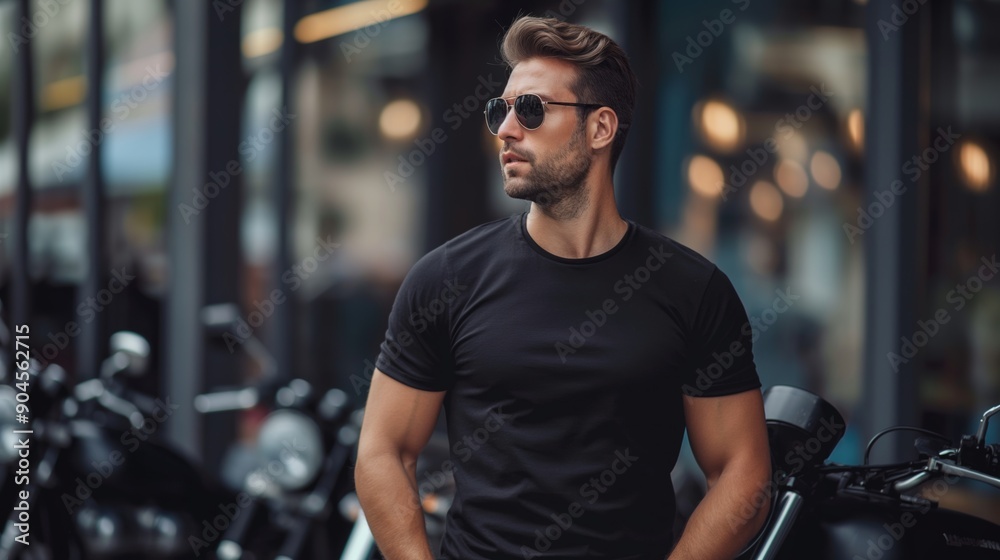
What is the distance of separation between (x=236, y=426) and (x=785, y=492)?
4.83 metres

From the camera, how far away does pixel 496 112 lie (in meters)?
2.30

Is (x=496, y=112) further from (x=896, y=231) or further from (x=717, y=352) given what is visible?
(x=896, y=231)

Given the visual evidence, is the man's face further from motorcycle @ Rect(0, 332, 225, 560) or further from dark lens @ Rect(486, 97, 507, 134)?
motorcycle @ Rect(0, 332, 225, 560)

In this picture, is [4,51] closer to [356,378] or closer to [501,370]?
[356,378]

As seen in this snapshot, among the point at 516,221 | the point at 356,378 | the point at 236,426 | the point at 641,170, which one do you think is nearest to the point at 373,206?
the point at 356,378

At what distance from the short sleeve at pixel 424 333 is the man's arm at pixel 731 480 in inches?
18.5

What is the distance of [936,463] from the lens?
7.10 ft
